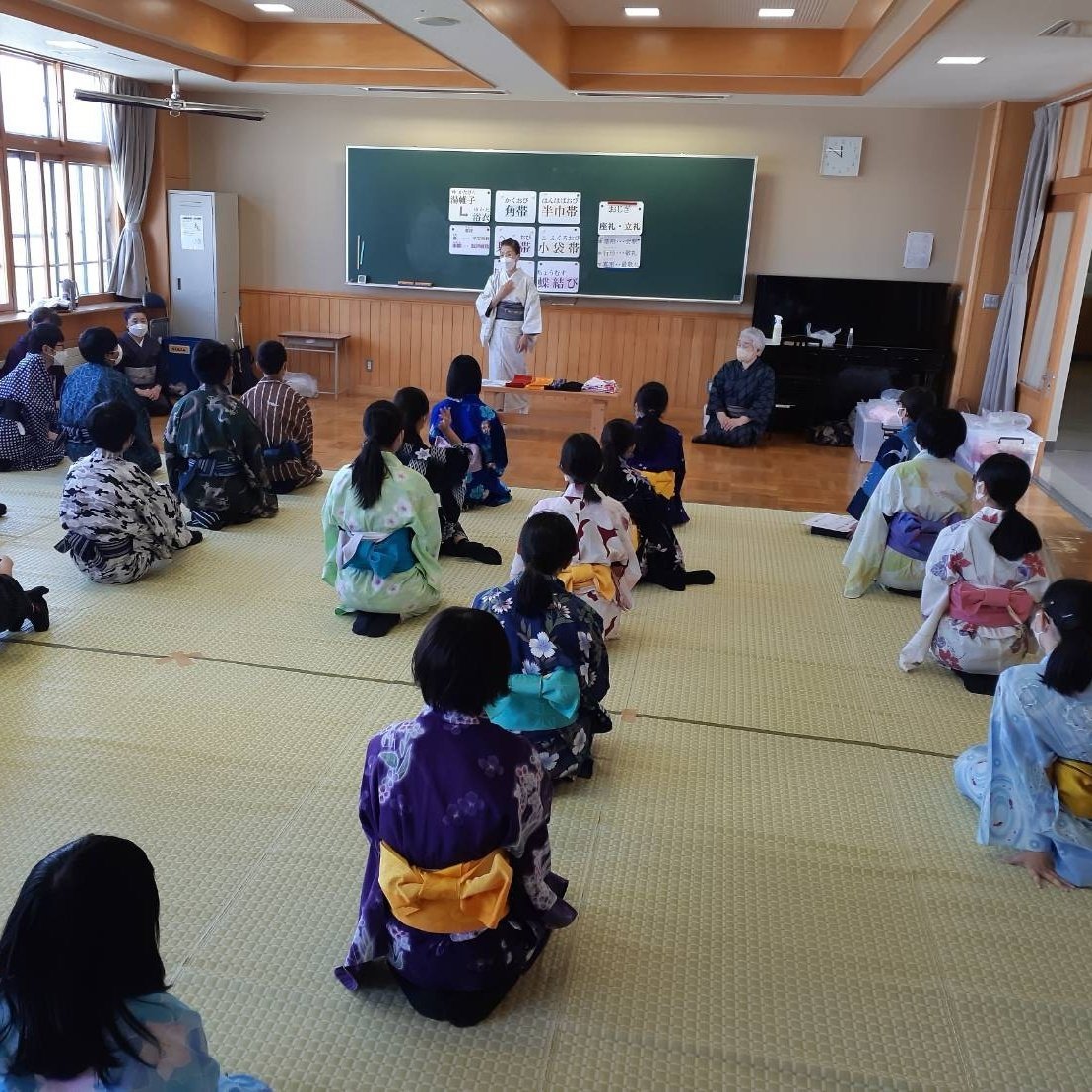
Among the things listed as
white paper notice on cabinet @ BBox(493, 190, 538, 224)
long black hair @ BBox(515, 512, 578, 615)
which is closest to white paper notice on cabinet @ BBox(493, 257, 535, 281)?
white paper notice on cabinet @ BBox(493, 190, 538, 224)

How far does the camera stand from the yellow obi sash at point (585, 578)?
3594 millimetres

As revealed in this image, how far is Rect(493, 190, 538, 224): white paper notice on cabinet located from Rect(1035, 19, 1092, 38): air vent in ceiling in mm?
4257

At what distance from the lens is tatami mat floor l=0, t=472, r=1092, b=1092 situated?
1951mm

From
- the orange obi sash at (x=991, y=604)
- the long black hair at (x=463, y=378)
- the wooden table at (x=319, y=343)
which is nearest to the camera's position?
the orange obi sash at (x=991, y=604)

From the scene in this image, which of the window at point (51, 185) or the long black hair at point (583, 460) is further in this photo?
the window at point (51, 185)

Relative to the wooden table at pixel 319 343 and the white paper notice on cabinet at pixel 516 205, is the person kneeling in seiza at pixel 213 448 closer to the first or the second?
the wooden table at pixel 319 343

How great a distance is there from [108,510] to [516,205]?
5.29 metres

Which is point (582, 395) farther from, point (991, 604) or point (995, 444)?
point (991, 604)

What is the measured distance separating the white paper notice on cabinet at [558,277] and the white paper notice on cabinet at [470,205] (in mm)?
626

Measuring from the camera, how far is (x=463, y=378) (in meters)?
5.09

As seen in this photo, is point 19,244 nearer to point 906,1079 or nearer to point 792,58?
point 792,58

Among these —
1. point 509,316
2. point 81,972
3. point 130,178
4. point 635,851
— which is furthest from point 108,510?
point 130,178

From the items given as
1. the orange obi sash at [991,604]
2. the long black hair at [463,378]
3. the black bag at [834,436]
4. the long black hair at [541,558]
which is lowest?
the black bag at [834,436]

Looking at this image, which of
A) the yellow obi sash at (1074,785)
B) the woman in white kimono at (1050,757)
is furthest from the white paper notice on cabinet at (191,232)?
the yellow obi sash at (1074,785)
